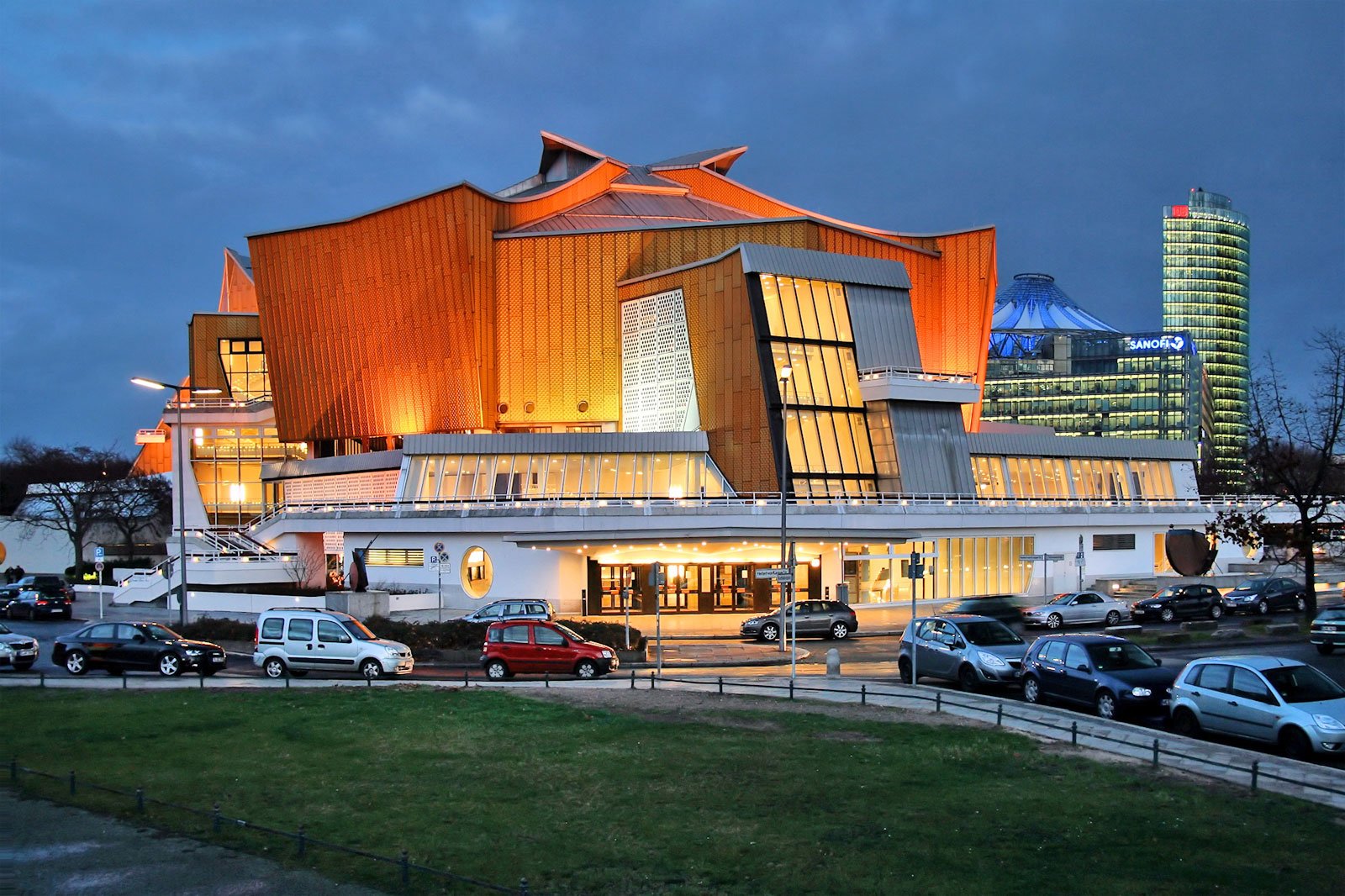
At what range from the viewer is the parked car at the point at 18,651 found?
3309cm

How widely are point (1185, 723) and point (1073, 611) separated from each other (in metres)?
23.9

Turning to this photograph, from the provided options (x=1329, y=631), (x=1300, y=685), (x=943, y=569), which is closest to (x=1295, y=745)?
(x=1300, y=685)

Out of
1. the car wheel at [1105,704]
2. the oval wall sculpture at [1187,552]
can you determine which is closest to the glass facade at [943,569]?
the oval wall sculpture at [1187,552]

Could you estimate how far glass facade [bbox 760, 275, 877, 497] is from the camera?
5534 cm

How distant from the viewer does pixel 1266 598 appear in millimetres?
48219

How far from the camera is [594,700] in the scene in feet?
82.1

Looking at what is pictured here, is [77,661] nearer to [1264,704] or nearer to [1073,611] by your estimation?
[1264,704]

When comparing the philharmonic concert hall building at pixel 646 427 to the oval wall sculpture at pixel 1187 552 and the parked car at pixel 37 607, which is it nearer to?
the oval wall sculpture at pixel 1187 552

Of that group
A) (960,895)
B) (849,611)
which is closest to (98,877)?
(960,895)

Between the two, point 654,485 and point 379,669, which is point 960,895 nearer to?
point 379,669

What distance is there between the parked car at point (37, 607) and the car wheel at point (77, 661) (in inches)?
916

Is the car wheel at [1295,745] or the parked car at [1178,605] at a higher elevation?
the car wheel at [1295,745]

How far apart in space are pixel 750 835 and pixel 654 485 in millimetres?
42410

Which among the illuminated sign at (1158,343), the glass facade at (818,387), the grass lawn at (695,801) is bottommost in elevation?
the grass lawn at (695,801)
